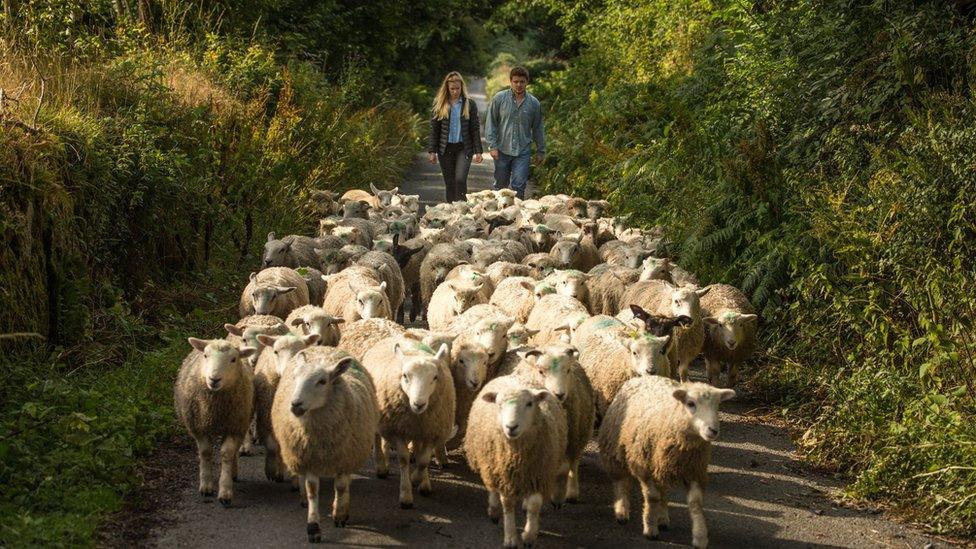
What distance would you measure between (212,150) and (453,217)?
4.46 metres

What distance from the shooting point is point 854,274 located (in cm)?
977

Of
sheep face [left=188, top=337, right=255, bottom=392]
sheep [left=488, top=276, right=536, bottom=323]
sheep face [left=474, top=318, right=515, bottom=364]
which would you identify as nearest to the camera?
sheep face [left=188, top=337, right=255, bottom=392]

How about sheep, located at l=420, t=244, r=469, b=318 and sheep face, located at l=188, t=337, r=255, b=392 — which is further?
sheep, located at l=420, t=244, r=469, b=318

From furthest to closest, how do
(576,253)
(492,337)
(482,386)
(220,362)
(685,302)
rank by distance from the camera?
(576,253) < (685,302) < (492,337) < (482,386) < (220,362)

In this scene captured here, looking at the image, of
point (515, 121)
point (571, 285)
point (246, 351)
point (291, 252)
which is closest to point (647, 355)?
point (571, 285)

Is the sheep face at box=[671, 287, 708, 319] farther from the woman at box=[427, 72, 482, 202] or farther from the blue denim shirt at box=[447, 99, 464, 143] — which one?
the blue denim shirt at box=[447, 99, 464, 143]

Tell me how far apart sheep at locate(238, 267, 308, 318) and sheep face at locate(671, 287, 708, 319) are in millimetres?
3628

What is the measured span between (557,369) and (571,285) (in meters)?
3.36

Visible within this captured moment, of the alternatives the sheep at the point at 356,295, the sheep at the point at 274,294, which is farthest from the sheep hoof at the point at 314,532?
the sheep at the point at 274,294

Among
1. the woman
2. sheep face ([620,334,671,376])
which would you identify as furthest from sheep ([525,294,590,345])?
the woman

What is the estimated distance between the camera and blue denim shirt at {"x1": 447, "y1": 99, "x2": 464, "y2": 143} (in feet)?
61.4

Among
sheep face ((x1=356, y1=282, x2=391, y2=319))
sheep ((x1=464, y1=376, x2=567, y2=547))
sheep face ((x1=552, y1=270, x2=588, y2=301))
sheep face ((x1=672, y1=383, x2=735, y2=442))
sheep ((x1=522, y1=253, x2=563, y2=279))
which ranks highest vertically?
sheep ((x1=522, y1=253, x2=563, y2=279))

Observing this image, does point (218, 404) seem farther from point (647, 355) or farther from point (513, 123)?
point (513, 123)

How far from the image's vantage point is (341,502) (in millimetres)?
→ 7312
